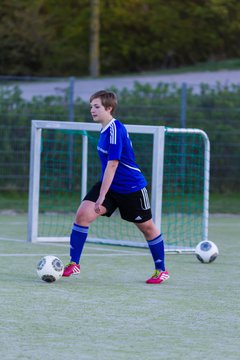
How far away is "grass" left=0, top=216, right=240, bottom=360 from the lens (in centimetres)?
588

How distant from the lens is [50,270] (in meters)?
8.48

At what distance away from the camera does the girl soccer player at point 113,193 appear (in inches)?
338

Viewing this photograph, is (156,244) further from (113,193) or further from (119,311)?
(119,311)

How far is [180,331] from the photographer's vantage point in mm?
6453

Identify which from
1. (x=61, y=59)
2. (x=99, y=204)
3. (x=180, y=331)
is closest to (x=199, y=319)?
(x=180, y=331)

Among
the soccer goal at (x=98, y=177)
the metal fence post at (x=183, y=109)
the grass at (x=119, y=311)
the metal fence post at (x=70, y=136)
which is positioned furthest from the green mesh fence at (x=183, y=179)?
the grass at (x=119, y=311)

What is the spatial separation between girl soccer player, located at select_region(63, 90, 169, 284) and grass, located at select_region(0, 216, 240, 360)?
0.97 feet

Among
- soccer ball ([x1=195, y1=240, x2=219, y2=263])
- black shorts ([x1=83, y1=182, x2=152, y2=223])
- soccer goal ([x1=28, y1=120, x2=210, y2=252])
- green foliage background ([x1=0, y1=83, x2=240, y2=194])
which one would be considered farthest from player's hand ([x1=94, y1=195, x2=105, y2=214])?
green foliage background ([x1=0, y1=83, x2=240, y2=194])

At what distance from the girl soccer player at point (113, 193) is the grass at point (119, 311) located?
0.30 m

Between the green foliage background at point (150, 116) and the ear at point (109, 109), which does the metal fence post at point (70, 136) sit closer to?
the green foliage background at point (150, 116)

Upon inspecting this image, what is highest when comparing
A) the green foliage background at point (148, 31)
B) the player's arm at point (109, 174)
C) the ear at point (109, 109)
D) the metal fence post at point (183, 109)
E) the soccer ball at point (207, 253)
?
the green foliage background at point (148, 31)

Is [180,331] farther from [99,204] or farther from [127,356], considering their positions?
[99,204]

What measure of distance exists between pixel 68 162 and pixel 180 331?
11013mm

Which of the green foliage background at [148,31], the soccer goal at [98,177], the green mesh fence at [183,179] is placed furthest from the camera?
the green foliage background at [148,31]
